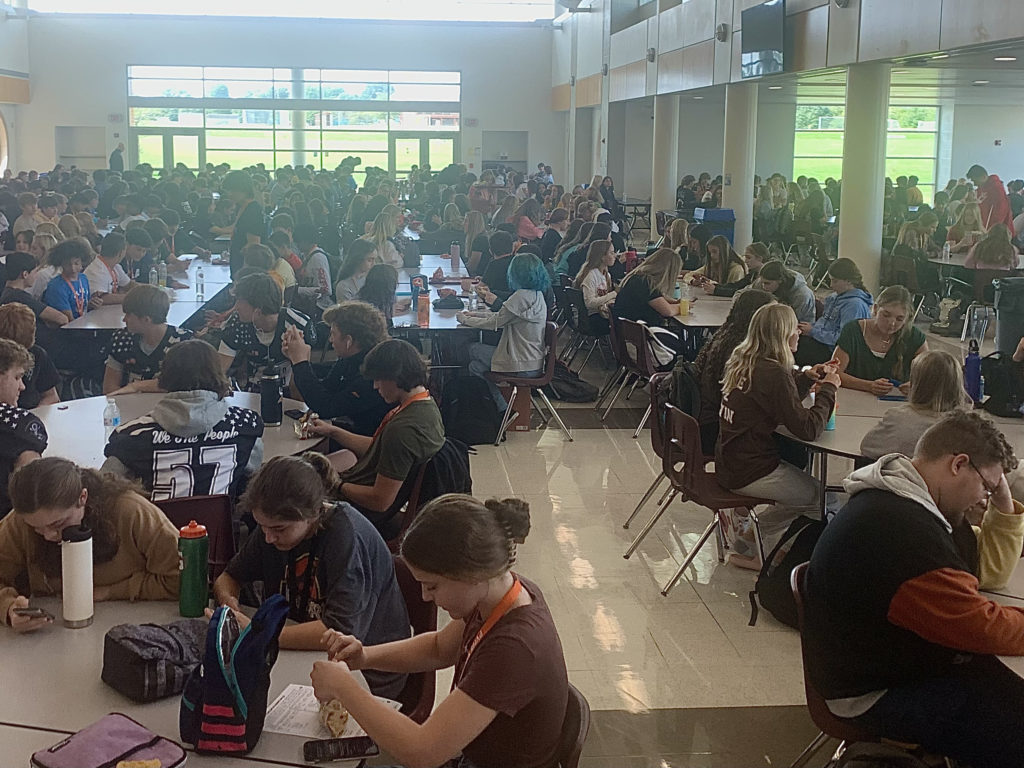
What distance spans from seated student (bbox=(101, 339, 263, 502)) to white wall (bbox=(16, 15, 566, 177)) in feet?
79.1

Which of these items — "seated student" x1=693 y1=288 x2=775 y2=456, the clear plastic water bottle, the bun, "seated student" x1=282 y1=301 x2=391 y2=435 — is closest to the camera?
the bun

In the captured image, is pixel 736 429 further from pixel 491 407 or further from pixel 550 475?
pixel 491 407

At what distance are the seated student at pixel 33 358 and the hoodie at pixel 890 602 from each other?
11.7 feet

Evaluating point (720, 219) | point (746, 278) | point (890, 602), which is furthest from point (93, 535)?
point (720, 219)

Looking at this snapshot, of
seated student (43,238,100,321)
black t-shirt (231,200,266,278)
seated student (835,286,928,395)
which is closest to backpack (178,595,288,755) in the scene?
seated student (835,286,928,395)

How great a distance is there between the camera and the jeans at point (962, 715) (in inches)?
104

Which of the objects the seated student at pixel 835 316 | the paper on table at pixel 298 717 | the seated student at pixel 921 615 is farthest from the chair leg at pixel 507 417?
the paper on table at pixel 298 717

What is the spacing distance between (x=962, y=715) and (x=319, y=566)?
5.06 ft

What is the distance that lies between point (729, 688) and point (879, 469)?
158cm

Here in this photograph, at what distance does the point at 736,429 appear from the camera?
4.72 meters

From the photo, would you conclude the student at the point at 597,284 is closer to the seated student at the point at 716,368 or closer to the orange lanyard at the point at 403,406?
the seated student at the point at 716,368

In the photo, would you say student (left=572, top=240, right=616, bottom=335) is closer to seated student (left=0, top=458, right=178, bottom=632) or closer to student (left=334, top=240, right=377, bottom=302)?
student (left=334, top=240, right=377, bottom=302)

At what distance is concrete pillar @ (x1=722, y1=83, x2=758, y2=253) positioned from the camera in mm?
14469

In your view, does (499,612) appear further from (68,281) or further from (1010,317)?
(68,281)
